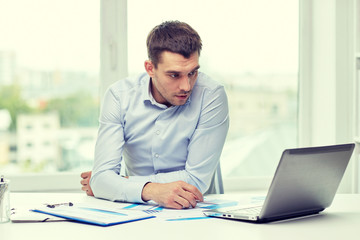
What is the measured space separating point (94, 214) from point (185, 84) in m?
0.71

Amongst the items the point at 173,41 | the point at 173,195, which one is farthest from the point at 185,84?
the point at 173,195

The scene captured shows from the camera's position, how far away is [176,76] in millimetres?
2170

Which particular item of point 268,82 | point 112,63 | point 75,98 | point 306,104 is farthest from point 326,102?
point 75,98

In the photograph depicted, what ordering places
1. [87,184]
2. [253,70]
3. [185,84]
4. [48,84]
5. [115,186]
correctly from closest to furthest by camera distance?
[115,186]
[185,84]
[87,184]
[48,84]
[253,70]

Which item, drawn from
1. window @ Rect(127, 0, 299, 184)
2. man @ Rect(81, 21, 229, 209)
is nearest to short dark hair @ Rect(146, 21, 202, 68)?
man @ Rect(81, 21, 229, 209)

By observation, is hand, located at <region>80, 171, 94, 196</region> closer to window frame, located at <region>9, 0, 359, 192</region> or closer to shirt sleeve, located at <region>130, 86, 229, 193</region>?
shirt sleeve, located at <region>130, 86, 229, 193</region>

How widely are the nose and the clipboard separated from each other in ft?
1.94

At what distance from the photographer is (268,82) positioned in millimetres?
3471

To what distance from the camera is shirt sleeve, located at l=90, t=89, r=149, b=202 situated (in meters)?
1.92

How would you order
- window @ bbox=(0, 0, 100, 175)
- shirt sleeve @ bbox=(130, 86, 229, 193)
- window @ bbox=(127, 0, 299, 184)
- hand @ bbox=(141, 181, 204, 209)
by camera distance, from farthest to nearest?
window @ bbox=(127, 0, 299, 184)
window @ bbox=(0, 0, 100, 175)
shirt sleeve @ bbox=(130, 86, 229, 193)
hand @ bbox=(141, 181, 204, 209)

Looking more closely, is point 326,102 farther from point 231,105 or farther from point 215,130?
point 215,130

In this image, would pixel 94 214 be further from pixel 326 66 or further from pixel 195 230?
pixel 326 66

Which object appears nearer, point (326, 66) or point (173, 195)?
point (173, 195)

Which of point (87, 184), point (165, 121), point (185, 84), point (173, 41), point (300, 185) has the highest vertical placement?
point (173, 41)
